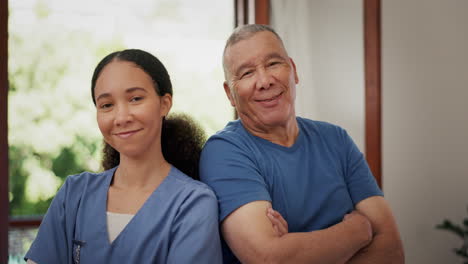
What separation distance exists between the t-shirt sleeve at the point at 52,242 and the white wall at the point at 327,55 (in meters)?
1.86

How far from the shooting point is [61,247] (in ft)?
3.94

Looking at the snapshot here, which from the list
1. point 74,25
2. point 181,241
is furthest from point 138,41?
point 181,241

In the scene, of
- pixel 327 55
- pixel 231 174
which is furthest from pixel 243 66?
pixel 327 55

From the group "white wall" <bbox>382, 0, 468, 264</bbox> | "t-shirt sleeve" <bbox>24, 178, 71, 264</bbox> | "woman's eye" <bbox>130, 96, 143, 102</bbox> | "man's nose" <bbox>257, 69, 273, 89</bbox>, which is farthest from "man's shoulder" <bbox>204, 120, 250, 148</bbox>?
"white wall" <bbox>382, 0, 468, 264</bbox>

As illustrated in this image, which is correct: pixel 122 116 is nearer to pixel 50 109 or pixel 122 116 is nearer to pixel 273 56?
pixel 273 56

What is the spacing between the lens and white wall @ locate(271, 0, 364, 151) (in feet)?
9.22

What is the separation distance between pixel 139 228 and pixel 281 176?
0.44 metres

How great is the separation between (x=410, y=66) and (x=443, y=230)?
1111 millimetres

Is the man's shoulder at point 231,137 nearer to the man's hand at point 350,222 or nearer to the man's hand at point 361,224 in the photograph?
the man's hand at point 350,222

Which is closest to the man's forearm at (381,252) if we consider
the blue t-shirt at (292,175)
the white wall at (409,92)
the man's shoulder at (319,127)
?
the blue t-shirt at (292,175)

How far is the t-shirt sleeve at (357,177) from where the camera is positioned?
1.42m

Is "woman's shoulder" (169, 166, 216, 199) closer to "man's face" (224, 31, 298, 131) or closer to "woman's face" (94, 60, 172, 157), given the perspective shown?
"woman's face" (94, 60, 172, 157)

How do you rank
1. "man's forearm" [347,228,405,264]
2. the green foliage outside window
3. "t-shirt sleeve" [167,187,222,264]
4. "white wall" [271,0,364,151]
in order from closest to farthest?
"t-shirt sleeve" [167,187,222,264] → "man's forearm" [347,228,405,264] → "white wall" [271,0,364,151] → the green foliage outside window

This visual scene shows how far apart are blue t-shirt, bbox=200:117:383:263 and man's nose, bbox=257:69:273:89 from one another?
0.17 meters
